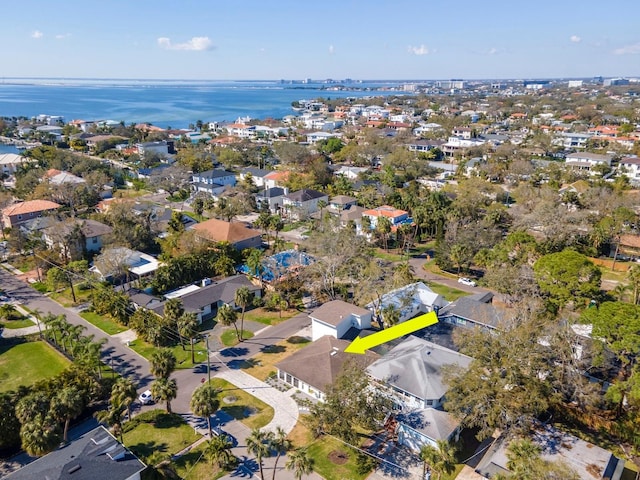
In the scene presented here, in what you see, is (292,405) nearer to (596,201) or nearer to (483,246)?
(483,246)

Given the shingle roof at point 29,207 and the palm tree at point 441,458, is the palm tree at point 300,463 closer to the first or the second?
the palm tree at point 441,458

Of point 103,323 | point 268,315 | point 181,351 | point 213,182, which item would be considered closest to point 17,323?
point 103,323

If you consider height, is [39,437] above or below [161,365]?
below

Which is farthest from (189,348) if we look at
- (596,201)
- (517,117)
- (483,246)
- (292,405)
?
(517,117)

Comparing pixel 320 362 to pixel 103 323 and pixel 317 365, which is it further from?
pixel 103 323

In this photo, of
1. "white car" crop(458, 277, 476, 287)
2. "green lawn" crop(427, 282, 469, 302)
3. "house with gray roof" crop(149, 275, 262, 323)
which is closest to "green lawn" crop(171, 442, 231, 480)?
"house with gray roof" crop(149, 275, 262, 323)

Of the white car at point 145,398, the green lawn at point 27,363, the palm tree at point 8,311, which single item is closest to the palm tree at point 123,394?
the white car at point 145,398
